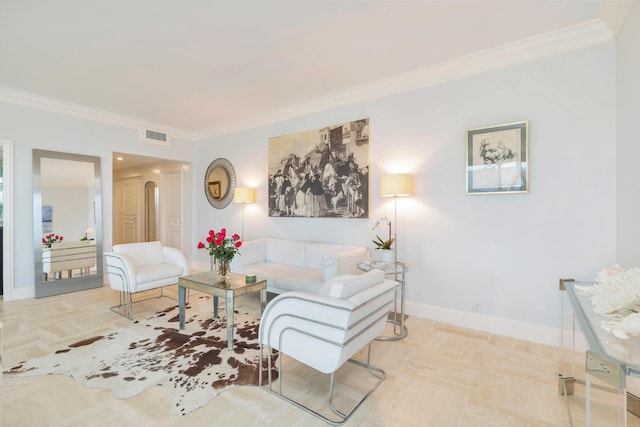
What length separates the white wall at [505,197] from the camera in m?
2.60

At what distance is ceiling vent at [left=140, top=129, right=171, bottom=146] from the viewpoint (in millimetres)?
5281

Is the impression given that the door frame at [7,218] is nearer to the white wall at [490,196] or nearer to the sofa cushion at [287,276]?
the white wall at [490,196]

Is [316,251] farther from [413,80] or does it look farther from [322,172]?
[413,80]

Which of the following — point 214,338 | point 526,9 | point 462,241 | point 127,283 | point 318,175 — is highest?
point 526,9

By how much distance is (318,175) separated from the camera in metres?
4.30

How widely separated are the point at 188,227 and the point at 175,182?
1.19 meters

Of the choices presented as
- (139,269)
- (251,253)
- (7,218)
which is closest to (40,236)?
(7,218)

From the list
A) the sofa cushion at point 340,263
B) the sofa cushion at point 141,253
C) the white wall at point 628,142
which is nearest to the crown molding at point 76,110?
the sofa cushion at point 141,253

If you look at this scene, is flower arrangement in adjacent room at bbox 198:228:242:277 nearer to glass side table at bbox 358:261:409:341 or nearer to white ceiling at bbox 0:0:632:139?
glass side table at bbox 358:261:409:341

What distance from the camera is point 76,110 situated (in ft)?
14.8

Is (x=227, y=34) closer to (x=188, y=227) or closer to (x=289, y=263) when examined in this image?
(x=289, y=263)

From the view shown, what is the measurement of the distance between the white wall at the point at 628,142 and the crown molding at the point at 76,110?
6228 mm

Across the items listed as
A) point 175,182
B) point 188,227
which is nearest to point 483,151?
point 188,227

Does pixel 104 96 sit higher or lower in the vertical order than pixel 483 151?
higher
